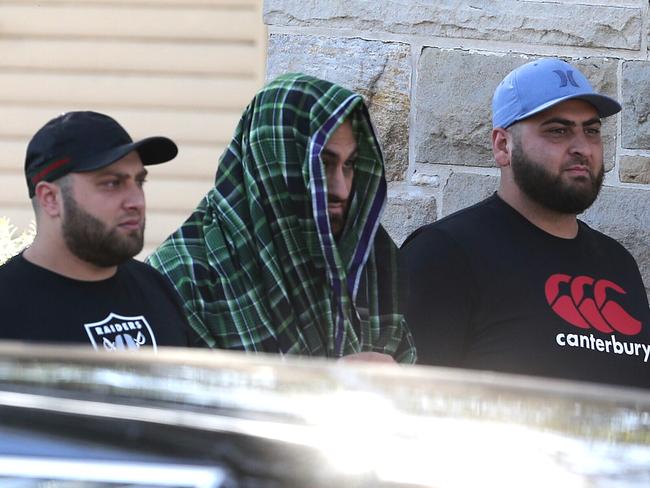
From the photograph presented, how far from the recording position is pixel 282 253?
306 cm

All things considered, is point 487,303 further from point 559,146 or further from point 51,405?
point 51,405

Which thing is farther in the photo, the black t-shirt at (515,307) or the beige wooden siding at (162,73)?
the beige wooden siding at (162,73)

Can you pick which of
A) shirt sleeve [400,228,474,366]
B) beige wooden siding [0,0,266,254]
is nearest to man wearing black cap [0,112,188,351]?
shirt sleeve [400,228,474,366]

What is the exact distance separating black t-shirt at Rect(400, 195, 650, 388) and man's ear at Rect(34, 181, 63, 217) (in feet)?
2.91

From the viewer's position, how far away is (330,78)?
4.41m

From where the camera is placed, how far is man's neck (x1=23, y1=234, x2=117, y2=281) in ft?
9.64

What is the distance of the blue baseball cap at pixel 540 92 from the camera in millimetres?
3797

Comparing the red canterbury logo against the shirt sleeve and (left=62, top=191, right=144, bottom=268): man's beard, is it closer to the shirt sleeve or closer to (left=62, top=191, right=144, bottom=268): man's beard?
the shirt sleeve

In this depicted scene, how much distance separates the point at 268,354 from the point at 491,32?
6.48 feet

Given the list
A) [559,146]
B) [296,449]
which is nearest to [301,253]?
[559,146]

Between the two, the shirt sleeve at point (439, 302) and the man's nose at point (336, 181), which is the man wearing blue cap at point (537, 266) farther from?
the man's nose at point (336, 181)

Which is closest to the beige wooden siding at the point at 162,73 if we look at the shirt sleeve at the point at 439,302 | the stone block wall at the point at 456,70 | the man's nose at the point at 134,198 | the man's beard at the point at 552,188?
the stone block wall at the point at 456,70

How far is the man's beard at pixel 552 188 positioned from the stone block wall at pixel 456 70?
27.6 inches

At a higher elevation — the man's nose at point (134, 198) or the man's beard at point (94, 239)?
the man's nose at point (134, 198)
